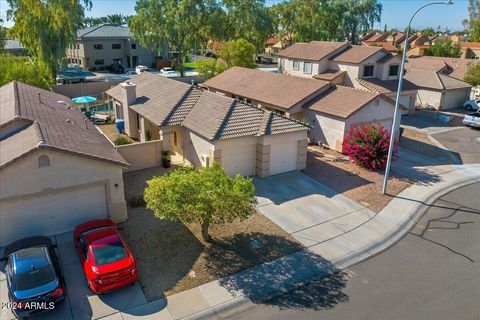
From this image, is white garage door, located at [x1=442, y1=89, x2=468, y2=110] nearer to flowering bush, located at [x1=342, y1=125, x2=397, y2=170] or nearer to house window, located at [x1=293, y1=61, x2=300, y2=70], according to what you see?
house window, located at [x1=293, y1=61, x2=300, y2=70]

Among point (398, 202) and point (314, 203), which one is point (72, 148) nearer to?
point (314, 203)

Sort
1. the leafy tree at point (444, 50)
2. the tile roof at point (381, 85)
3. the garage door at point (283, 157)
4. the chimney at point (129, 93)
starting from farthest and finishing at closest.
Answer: the leafy tree at point (444, 50)
the tile roof at point (381, 85)
the chimney at point (129, 93)
the garage door at point (283, 157)

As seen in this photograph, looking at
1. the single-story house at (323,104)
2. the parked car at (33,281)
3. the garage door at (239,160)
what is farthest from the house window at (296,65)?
the parked car at (33,281)

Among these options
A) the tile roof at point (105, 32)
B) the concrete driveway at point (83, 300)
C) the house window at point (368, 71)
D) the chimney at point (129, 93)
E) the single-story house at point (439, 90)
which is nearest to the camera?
the concrete driveway at point (83, 300)

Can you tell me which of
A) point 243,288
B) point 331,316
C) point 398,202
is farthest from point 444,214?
point 243,288

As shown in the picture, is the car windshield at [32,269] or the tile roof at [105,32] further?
the tile roof at [105,32]

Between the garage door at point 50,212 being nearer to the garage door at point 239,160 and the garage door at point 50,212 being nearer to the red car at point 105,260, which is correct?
the red car at point 105,260

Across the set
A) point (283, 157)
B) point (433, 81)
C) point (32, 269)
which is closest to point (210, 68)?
point (433, 81)

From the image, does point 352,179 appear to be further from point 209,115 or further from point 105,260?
point 105,260

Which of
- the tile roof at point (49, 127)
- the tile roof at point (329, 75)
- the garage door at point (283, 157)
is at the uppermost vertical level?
the tile roof at point (329, 75)

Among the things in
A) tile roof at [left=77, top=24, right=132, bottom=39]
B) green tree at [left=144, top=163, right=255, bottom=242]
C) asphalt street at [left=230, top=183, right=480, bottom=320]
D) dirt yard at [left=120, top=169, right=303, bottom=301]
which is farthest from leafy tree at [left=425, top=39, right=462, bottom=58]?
green tree at [left=144, top=163, right=255, bottom=242]
